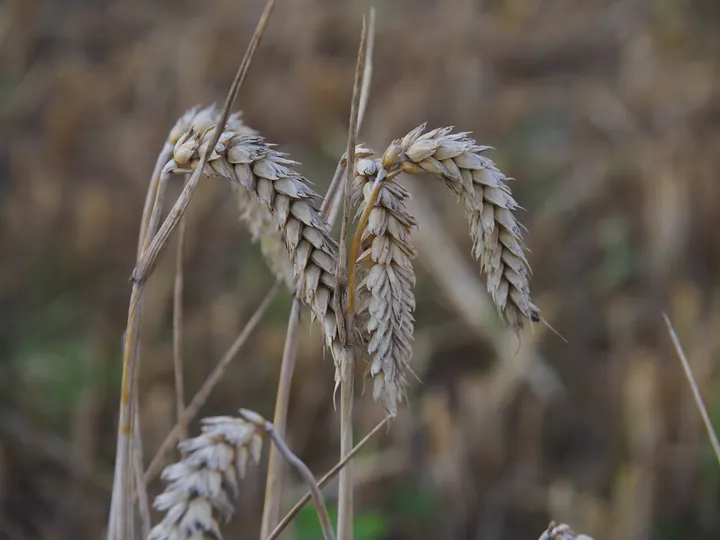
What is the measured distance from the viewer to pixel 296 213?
2.46 feet

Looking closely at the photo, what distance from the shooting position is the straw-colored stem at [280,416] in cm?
96

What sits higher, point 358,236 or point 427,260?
point 427,260

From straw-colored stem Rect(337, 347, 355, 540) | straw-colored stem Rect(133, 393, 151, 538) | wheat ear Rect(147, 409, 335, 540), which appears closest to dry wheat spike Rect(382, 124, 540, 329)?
straw-colored stem Rect(337, 347, 355, 540)

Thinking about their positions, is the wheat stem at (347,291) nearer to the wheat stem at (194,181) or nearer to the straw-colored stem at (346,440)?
the straw-colored stem at (346,440)

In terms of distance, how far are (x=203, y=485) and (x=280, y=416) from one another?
0.26 metres

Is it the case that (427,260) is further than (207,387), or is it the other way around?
(427,260)

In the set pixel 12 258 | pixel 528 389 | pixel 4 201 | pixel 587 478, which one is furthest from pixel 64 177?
pixel 587 478

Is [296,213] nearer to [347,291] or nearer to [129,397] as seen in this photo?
[347,291]

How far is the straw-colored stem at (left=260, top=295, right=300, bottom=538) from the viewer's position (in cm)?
96

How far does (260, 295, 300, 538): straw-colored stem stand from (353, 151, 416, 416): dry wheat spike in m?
0.22

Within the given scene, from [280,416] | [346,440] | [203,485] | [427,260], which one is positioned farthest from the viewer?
[427,260]

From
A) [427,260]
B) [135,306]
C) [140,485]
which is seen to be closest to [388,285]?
[135,306]

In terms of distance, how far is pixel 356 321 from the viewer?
2.61 ft

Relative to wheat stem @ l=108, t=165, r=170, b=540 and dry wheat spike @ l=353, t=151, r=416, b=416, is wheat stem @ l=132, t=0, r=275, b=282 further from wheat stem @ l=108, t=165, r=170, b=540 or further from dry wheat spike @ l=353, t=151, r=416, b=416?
dry wheat spike @ l=353, t=151, r=416, b=416
